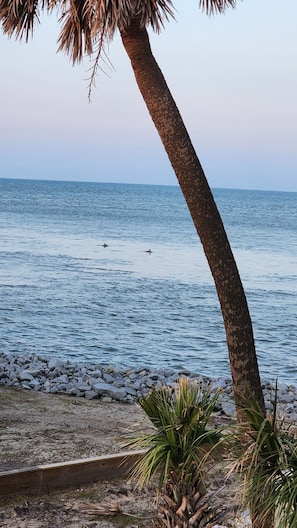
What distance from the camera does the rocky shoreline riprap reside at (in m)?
10.6

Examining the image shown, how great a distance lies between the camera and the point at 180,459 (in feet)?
15.8

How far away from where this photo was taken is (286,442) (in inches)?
171

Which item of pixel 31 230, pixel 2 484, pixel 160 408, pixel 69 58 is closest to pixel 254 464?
pixel 160 408

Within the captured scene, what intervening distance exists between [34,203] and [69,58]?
3408 inches

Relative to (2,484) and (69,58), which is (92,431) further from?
(69,58)

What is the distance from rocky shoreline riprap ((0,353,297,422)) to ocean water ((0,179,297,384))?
6.12ft

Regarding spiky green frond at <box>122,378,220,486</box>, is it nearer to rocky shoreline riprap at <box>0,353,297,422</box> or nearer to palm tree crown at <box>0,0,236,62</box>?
palm tree crown at <box>0,0,236,62</box>

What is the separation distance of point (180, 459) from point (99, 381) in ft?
22.4

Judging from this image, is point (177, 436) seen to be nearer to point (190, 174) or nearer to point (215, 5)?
point (190, 174)

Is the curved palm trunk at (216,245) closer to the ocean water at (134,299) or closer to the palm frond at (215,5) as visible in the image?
the palm frond at (215,5)

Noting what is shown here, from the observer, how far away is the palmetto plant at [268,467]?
4.05 meters

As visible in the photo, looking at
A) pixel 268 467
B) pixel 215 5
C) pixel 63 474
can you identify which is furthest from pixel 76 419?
pixel 268 467

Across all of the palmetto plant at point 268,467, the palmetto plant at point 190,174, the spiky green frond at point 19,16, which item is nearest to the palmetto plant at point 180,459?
the palmetto plant at point 268,467

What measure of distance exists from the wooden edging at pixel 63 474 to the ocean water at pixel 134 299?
7665mm
